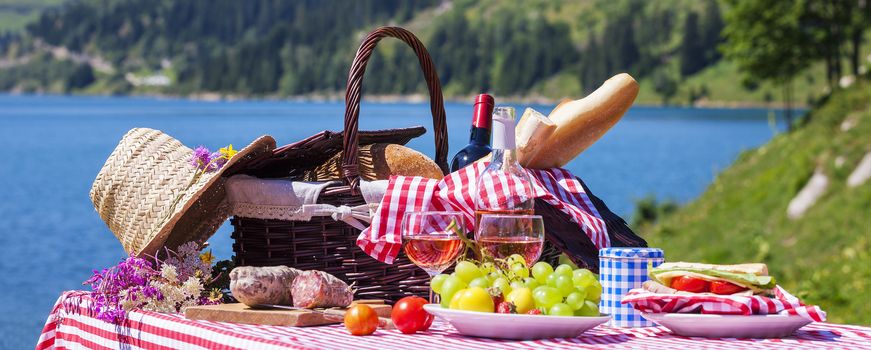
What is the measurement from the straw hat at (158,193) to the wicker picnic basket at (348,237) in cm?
12

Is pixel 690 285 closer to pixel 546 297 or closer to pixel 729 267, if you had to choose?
pixel 729 267

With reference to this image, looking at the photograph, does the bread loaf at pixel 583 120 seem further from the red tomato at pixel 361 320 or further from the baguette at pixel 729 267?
the red tomato at pixel 361 320

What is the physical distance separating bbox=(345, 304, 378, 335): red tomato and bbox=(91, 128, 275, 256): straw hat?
0.88 metres

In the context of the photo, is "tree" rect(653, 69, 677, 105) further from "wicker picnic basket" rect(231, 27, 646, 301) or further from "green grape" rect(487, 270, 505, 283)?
"green grape" rect(487, 270, 505, 283)

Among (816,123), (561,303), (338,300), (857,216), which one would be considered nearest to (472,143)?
(338,300)

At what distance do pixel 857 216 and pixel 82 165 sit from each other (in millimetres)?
44639

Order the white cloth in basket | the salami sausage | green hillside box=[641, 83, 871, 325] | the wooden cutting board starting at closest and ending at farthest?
the wooden cutting board → the salami sausage → the white cloth in basket → green hillside box=[641, 83, 871, 325]

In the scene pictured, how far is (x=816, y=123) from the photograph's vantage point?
2573 centimetres

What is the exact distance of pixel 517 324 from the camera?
3027 mm

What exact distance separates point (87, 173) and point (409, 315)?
49.9 m

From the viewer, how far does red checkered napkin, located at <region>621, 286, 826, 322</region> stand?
3123 mm

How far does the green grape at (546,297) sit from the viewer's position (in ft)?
10.1

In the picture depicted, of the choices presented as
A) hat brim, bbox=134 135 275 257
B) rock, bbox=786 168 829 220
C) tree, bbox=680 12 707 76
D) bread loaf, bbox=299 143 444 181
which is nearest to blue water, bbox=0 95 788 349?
rock, bbox=786 168 829 220

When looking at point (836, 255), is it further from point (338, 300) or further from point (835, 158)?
point (338, 300)
